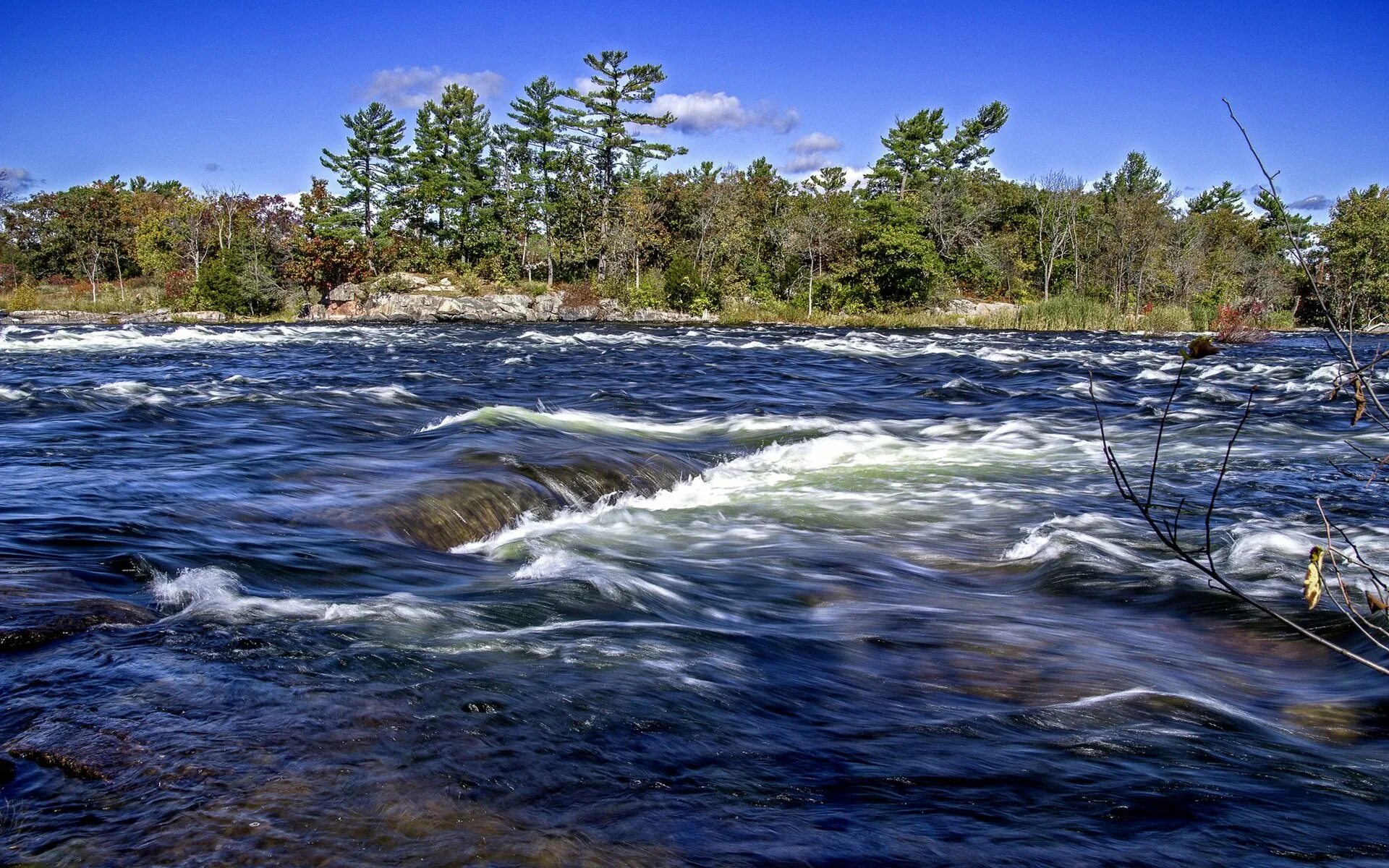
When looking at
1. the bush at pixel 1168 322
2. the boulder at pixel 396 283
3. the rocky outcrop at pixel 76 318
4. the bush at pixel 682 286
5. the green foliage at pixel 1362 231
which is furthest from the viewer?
the boulder at pixel 396 283

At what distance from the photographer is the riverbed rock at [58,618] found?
3256 mm

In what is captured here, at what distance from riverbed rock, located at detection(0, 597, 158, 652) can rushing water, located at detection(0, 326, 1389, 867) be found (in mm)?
28

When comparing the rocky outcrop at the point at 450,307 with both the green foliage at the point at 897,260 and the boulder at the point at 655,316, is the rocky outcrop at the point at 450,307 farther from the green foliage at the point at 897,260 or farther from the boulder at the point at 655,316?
the green foliage at the point at 897,260

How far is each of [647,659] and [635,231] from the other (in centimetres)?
4537

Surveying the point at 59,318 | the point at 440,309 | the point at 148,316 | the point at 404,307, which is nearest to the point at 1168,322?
the point at 440,309

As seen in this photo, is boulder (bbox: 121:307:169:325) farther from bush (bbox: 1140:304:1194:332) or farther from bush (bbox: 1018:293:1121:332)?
bush (bbox: 1140:304:1194:332)

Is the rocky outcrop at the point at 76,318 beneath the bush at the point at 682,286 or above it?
beneath

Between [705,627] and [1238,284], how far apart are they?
54176 mm

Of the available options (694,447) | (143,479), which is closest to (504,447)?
(694,447)

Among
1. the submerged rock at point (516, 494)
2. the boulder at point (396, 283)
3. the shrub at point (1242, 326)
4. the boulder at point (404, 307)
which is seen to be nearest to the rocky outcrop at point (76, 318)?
the boulder at point (404, 307)

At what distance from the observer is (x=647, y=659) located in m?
3.67

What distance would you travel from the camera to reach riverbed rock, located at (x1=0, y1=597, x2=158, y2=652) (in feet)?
10.7

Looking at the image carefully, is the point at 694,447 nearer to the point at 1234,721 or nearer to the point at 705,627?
the point at 705,627

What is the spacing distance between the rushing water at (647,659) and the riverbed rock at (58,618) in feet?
0.09
